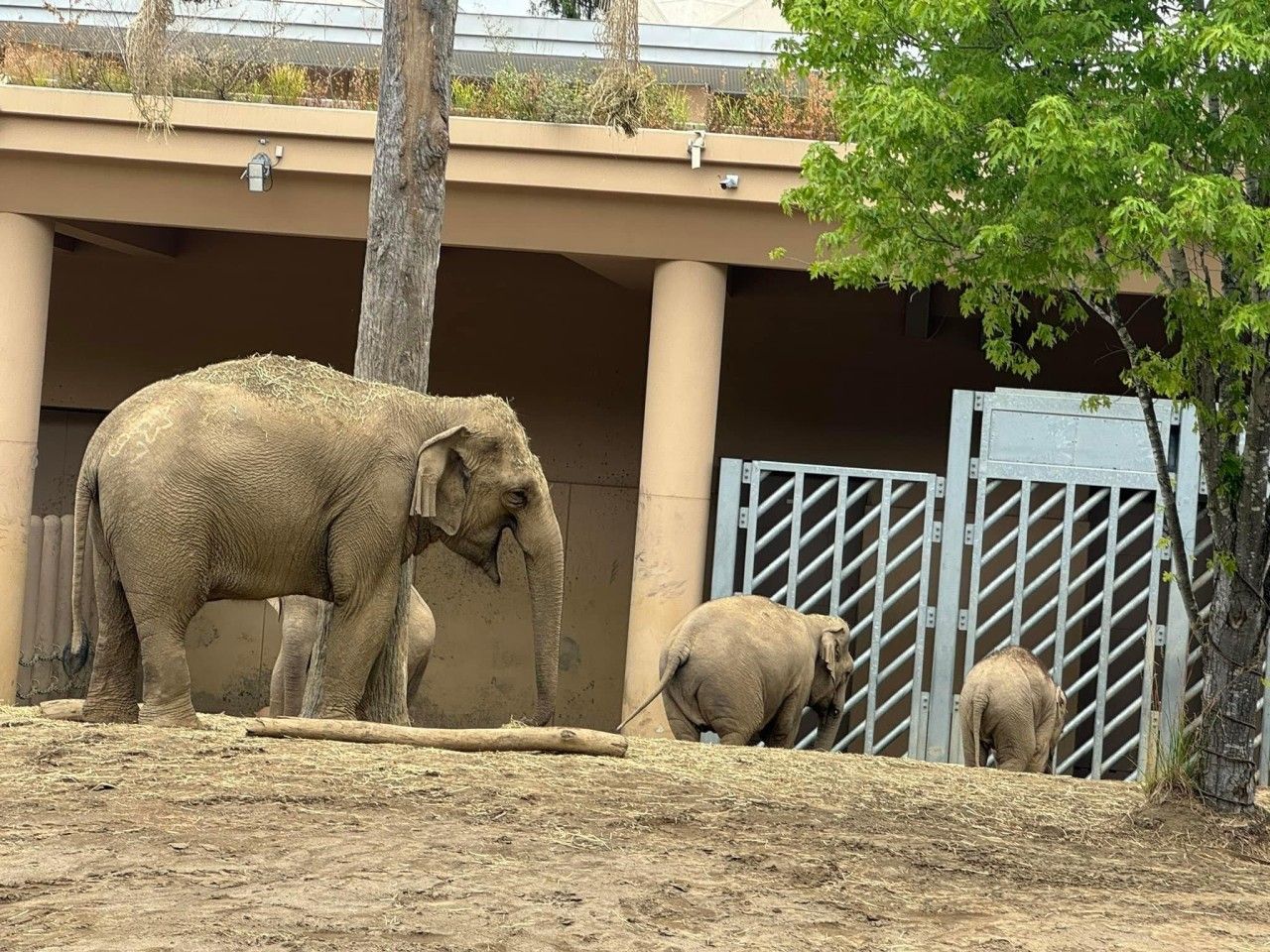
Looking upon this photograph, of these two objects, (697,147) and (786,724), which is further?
(697,147)

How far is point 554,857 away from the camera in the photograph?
5.23m

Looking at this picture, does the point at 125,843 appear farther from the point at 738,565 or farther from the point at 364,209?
the point at 738,565

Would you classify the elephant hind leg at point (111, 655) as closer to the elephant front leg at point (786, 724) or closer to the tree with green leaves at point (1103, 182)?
the tree with green leaves at point (1103, 182)

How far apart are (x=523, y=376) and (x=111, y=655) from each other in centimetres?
826

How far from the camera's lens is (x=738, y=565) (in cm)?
1561

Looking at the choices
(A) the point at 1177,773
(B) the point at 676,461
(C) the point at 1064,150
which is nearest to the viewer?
(C) the point at 1064,150

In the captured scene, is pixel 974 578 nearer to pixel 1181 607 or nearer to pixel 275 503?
pixel 1181 607

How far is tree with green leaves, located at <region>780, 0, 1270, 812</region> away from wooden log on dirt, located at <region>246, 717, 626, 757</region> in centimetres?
249

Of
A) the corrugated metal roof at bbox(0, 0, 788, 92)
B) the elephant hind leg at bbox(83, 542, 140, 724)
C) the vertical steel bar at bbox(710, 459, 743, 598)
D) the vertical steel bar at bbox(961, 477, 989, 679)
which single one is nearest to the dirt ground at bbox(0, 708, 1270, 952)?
the elephant hind leg at bbox(83, 542, 140, 724)

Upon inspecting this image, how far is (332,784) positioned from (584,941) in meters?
2.08

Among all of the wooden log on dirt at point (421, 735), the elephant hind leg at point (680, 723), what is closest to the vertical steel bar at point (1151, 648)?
the elephant hind leg at point (680, 723)

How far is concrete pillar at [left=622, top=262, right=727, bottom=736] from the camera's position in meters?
11.8

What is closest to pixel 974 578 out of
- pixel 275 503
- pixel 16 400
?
pixel 275 503

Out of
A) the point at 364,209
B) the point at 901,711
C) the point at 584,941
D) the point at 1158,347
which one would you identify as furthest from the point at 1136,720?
the point at 584,941
